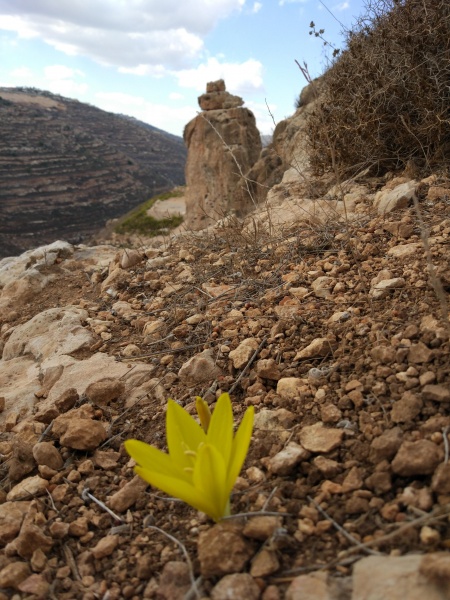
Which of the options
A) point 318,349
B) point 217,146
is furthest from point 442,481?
point 217,146

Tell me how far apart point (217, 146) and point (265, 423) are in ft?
35.2

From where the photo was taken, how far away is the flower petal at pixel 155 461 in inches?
46.3

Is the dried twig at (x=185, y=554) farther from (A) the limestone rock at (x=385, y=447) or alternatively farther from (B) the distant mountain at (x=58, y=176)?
(B) the distant mountain at (x=58, y=176)

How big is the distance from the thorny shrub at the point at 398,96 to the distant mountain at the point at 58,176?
2108 cm

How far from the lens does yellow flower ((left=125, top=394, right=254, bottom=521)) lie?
108 centimetres

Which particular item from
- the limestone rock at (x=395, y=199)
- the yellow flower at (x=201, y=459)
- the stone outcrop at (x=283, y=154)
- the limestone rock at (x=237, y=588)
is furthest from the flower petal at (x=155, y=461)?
the stone outcrop at (x=283, y=154)

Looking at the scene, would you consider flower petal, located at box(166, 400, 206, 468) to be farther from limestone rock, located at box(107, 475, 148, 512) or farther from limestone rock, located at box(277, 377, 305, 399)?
limestone rock, located at box(277, 377, 305, 399)

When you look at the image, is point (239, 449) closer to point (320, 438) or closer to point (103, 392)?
point (320, 438)

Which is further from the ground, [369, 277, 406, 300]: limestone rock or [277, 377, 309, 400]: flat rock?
[369, 277, 406, 300]: limestone rock

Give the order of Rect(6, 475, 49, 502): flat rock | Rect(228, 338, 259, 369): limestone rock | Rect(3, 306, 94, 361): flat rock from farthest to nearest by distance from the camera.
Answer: Rect(3, 306, 94, 361): flat rock, Rect(228, 338, 259, 369): limestone rock, Rect(6, 475, 49, 502): flat rock

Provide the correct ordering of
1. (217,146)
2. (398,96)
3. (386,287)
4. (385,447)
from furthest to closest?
1. (217,146)
2. (398,96)
3. (386,287)
4. (385,447)

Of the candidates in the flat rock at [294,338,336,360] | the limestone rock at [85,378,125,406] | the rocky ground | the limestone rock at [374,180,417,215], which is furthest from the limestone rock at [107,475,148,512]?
the limestone rock at [374,180,417,215]

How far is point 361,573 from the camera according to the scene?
966mm

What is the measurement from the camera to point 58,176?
32.5m
